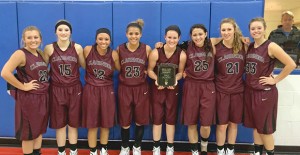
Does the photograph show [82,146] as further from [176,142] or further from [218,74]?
[218,74]

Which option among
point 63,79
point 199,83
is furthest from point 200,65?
point 63,79

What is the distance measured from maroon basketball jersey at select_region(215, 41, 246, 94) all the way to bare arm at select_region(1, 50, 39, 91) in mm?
1877

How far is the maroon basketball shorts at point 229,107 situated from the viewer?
2.93m

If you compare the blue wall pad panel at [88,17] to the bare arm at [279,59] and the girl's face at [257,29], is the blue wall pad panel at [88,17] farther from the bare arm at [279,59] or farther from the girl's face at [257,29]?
the bare arm at [279,59]

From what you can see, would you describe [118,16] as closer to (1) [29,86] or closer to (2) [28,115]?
(1) [29,86]

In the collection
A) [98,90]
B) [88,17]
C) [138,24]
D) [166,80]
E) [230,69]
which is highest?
[88,17]

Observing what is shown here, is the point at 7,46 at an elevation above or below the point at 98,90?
above

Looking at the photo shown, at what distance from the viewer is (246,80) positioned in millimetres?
2938

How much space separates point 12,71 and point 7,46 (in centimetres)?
95

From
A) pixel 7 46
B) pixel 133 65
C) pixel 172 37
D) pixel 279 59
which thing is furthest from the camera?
pixel 7 46

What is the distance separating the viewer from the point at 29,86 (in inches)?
105

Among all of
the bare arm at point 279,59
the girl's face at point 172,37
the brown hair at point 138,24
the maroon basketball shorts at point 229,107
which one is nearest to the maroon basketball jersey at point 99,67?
the brown hair at point 138,24

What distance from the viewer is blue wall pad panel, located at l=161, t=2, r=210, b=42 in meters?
3.21

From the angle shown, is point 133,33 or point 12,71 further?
point 133,33
